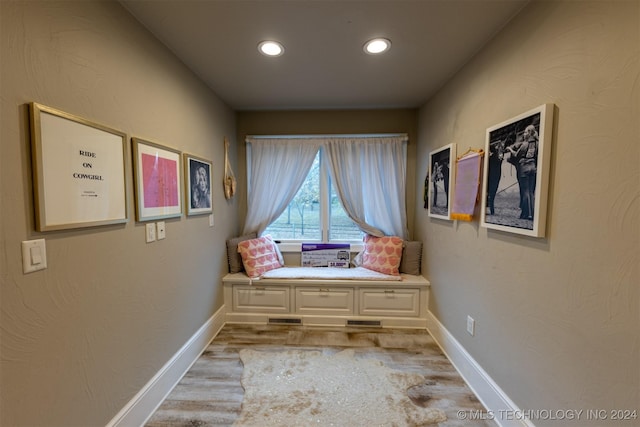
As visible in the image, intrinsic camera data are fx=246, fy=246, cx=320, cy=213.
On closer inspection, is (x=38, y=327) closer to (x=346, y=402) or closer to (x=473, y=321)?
(x=346, y=402)

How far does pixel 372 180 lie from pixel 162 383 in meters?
2.58

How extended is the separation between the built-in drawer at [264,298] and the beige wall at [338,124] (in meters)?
1.59

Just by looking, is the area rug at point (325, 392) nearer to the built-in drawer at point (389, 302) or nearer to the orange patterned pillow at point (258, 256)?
A: the built-in drawer at point (389, 302)

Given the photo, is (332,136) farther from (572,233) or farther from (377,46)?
(572,233)

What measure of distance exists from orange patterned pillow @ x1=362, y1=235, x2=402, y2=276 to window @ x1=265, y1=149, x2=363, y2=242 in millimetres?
235

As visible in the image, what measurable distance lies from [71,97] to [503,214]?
2.21m

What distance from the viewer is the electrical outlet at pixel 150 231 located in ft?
4.89

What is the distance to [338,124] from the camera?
2846 millimetres

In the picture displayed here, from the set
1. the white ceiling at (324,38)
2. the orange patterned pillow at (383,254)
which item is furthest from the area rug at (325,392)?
the white ceiling at (324,38)

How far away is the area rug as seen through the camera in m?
1.50

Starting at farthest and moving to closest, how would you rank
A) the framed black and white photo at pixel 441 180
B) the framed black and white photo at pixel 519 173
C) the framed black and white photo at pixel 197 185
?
1. the framed black and white photo at pixel 441 180
2. the framed black and white photo at pixel 197 185
3. the framed black and white photo at pixel 519 173

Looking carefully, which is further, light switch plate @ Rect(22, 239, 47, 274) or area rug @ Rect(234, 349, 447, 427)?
area rug @ Rect(234, 349, 447, 427)

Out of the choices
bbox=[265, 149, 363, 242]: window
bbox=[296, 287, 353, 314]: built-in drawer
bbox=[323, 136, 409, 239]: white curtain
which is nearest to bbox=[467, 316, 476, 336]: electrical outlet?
bbox=[296, 287, 353, 314]: built-in drawer

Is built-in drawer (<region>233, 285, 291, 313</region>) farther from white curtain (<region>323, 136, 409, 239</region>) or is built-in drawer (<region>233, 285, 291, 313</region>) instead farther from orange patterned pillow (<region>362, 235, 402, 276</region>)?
white curtain (<region>323, 136, 409, 239</region>)
